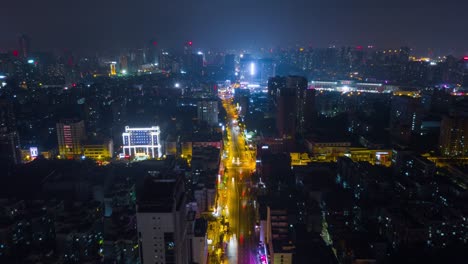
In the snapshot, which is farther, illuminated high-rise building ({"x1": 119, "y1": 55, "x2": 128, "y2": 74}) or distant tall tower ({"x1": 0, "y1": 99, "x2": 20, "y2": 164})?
illuminated high-rise building ({"x1": 119, "y1": 55, "x2": 128, "y2": 74})

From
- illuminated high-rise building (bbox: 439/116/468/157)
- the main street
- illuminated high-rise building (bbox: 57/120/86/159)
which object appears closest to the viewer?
the main street

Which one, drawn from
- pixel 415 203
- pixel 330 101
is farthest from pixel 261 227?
pixel 330 101

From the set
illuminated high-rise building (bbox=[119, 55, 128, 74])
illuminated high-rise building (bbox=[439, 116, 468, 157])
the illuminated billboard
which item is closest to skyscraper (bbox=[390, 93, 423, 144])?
illuminated high-rise building (bbox=[439, 116, 468, 157])

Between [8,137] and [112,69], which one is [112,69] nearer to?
[112,69]

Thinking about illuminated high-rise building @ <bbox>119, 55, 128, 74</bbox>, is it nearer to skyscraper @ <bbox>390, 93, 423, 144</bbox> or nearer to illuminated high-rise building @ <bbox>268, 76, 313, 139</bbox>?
illuminated high-rise building @ <bbox>268, 76, 313, 139</bbox>

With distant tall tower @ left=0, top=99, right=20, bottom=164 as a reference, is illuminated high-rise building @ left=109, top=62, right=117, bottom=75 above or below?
above

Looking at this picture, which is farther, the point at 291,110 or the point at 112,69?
the point at 112,69

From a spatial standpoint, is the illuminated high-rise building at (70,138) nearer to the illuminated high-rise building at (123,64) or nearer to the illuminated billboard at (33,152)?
the illuminated billboard at (33,152)

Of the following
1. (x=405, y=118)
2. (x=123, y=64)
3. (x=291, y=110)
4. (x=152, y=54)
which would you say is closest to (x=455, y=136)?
(x=405, y=118)
